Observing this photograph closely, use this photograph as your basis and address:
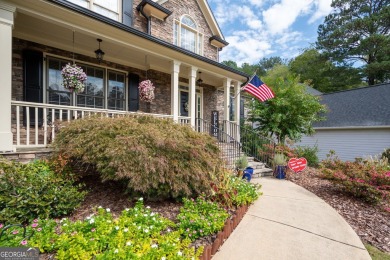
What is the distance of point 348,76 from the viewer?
2039 centimetres

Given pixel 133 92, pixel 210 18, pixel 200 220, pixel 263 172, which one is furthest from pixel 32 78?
pixel 210 18

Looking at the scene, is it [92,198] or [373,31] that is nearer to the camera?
[92,198]

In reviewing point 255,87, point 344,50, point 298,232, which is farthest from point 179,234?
point 344,50

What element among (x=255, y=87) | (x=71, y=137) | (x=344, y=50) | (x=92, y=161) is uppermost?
(x=344, y=50)

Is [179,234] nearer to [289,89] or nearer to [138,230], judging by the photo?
[138,230]

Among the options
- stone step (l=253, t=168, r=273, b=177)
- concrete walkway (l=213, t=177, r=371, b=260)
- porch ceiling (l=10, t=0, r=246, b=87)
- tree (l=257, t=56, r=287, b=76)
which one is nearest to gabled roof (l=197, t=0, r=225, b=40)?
porch ceiling (l=10, t=0, r=246, b=87)

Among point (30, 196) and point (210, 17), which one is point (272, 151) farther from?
point (210, 17)

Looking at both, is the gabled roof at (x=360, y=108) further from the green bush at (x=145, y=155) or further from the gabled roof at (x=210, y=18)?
the green bush at (x=145, y=155)

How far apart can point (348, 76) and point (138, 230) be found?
84.1 feet

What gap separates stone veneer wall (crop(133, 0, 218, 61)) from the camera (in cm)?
773

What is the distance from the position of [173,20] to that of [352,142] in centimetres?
1160

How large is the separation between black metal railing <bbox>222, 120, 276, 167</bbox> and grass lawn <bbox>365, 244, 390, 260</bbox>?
438cm

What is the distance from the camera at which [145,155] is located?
2982mm

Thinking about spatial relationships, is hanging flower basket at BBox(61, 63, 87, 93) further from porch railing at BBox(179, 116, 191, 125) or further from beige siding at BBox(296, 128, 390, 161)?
beige siding at BBox(296, 128, 390, 161)
